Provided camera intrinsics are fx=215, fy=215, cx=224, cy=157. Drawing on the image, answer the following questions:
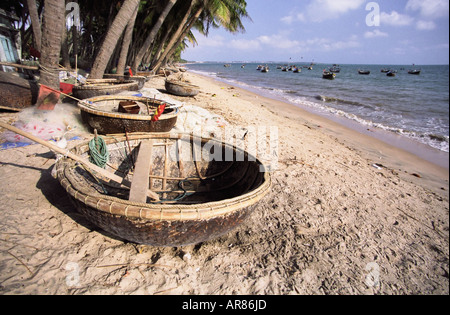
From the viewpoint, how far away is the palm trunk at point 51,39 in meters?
5.01

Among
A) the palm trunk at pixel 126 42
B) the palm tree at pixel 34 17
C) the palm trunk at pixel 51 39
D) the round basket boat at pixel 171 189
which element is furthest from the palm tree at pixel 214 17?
the round basket boat at pixel 171 189

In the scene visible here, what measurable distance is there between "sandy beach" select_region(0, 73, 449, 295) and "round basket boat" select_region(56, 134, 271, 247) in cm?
36

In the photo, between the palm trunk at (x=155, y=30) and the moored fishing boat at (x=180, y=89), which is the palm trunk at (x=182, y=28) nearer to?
the palm trunk at (x=155, y=30)

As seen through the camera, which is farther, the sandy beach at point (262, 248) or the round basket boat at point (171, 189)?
the sandy beach at point (262, 248)

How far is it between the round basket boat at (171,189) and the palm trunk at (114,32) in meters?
4.92

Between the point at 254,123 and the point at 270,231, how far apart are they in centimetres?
526

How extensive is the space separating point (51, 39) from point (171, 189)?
5.13m

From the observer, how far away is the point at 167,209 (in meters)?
1.78

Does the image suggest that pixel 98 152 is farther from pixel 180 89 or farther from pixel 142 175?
pixel 180 89

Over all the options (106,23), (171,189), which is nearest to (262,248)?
(171,189)

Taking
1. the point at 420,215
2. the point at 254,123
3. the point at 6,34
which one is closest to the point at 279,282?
the point at 420,215

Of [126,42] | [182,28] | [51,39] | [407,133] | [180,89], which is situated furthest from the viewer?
[182,28]

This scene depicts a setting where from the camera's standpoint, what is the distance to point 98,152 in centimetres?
296
